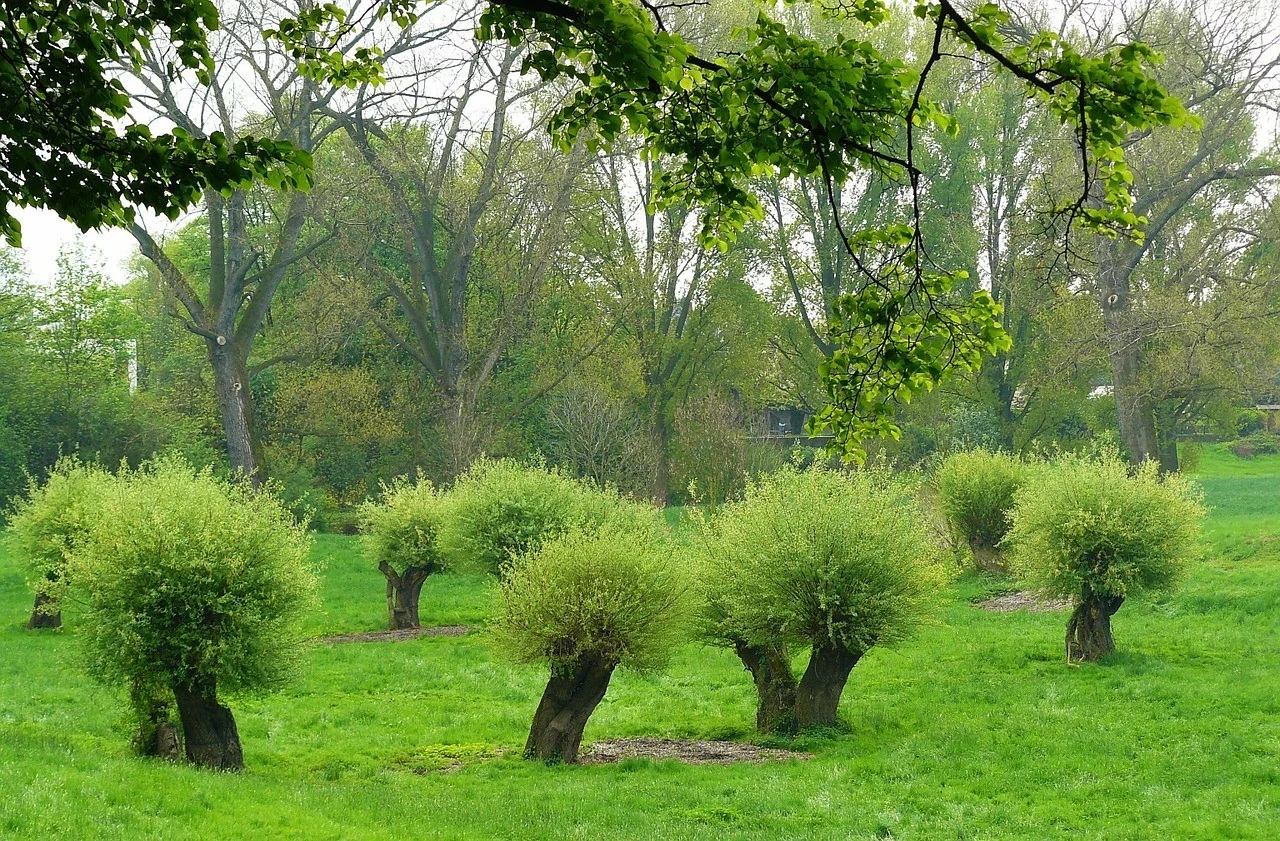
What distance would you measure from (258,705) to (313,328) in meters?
19.9

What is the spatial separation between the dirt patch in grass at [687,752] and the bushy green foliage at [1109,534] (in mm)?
6766

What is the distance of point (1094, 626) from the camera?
19.6m

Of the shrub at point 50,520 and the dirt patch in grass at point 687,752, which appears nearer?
the dirt patch in grass at point 687,752

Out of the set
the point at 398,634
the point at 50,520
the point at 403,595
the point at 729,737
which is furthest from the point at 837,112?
the point at 50,520

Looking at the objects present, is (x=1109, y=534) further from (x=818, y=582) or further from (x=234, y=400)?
(x=234, y=400)

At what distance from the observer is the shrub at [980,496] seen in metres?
29.0

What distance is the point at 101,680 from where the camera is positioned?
13.4 meters

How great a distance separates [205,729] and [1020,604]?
63.6ft

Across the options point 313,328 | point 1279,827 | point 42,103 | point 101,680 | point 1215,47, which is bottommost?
point 1279,827

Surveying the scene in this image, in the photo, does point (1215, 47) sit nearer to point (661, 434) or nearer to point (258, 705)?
point (661, 434)

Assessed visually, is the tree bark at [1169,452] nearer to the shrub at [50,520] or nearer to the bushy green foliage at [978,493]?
the bushy green foliage at [978,493]

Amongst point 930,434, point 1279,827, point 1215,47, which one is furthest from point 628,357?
point 1279,827

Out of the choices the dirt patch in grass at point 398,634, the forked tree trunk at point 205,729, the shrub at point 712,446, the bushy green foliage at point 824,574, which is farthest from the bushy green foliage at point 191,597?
the shrub at point 712,446

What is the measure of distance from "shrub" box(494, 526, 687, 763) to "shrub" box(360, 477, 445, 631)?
10553mm
